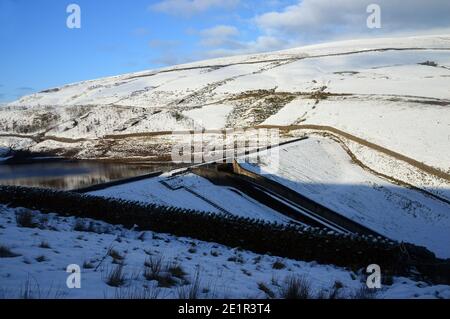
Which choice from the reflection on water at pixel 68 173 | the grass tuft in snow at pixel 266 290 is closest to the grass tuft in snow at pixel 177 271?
the grass tuft in snow at pixel 266 290

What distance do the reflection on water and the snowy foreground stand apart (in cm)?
1936

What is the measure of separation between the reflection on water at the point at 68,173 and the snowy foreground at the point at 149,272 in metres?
19.4

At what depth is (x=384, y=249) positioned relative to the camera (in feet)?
32.9

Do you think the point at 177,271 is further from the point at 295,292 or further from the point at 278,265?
the point at 278,265

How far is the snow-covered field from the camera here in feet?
68.2

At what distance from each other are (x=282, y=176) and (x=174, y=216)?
43.5ft

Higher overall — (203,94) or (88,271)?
(203,94)

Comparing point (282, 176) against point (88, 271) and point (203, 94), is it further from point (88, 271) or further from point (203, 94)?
point (203, 94)

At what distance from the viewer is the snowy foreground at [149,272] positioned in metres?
5.59

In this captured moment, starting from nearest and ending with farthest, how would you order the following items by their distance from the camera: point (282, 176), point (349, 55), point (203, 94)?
1. point (282, 176)
2. point (203, 94)
3. point (349, 55)

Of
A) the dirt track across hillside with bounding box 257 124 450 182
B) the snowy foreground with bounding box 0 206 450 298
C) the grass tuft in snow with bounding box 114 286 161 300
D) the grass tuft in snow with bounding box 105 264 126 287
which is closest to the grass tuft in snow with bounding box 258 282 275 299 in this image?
the snowy foreground with bounding box 0 206 450 298

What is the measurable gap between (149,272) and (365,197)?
21.2m

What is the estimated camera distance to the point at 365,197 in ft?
82.1
